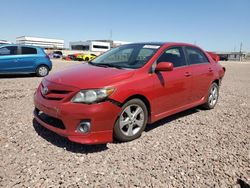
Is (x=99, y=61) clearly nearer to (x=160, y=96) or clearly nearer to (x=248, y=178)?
(x=160, y=96)

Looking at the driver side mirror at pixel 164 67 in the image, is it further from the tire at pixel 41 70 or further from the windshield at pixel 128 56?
the tire at pixel 41 70

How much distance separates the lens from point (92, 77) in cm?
340

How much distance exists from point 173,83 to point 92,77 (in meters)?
1.59

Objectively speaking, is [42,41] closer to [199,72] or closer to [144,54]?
[199,72]

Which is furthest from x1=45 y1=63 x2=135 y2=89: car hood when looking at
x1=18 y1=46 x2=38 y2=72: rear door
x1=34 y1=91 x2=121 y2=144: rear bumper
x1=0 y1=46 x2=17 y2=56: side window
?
x1=0 y1=46 x2=17 y2=56: side window

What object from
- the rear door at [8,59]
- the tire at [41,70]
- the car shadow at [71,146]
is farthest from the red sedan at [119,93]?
the tire at [41,70]

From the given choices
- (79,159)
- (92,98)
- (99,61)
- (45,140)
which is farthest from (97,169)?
(99,61)

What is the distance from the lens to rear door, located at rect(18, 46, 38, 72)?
32.6 feet

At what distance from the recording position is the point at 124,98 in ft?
10.9

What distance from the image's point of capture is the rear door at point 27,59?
9.93 metres

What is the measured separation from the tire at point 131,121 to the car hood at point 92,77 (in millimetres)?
429

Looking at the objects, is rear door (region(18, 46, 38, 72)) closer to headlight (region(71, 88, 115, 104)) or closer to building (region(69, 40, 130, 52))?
headlight (region(71, 88, 115, 104))

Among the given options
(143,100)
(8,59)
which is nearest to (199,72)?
(143,100)

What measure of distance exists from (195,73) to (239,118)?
60.2 inches
